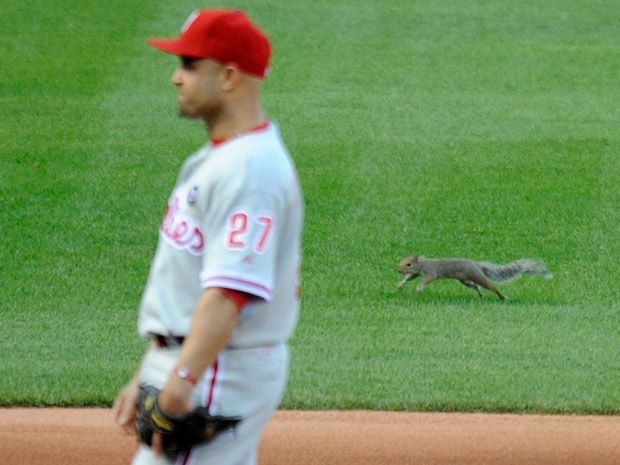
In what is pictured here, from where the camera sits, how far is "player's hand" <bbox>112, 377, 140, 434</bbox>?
3.83 m

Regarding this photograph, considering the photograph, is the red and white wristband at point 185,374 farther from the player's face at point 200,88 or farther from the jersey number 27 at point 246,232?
the player's face at point 200,88

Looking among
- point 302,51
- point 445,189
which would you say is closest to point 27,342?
point 445,189

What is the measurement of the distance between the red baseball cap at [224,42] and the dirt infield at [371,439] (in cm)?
297

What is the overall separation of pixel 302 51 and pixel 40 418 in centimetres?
1169

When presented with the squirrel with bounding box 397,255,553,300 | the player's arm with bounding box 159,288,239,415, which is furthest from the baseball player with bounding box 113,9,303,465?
the squirrel with bounding box 397,255,553,300

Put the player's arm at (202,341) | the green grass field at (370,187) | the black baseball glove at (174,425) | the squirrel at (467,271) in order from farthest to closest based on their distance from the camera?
the squirrel at (467,271) < the green grass field at (370,187) < the black baseball glove at (174,425) < the player's arm at (202,341)

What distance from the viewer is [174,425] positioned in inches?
140

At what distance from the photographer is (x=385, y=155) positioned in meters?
13.8

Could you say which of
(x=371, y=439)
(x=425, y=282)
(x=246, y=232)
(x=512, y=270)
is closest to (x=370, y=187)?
(x=512, y=270)

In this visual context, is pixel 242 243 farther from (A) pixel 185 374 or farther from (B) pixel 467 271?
(B) pixel 467 271

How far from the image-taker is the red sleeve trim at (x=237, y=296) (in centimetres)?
347

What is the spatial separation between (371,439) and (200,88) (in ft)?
10.7

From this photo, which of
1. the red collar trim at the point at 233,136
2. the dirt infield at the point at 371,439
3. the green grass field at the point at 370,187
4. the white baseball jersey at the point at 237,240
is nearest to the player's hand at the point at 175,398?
the white baseball jersey at the point at 237,240

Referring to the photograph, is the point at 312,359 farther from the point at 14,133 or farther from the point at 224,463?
the point at 14,133
